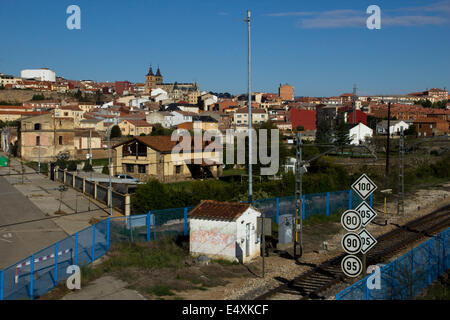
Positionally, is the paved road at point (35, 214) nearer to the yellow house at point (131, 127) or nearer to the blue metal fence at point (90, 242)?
the blue metal fence at point (90, 242)

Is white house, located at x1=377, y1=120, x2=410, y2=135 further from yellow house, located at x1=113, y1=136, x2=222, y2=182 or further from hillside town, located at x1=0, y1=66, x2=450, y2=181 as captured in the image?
yellow house, located at x1=113, y1=136, x2=222, y2=182

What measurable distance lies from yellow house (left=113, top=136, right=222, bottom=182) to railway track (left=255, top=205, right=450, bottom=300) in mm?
20312

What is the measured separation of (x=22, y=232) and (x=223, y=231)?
9.13 m

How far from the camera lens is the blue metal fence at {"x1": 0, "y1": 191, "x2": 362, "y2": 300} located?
35.7 ft

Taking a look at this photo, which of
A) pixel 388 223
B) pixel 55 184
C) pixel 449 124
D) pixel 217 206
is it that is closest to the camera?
pixel 217 206

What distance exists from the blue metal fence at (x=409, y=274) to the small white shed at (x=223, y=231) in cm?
540

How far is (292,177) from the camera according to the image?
88.1ft

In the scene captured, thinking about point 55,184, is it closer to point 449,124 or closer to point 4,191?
point 4,191

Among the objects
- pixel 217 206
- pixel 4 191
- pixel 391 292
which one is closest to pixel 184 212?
pixel 217 206

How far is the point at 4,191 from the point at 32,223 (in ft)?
35.4

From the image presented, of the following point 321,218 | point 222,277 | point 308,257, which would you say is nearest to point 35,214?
point 222,277

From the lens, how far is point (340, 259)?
15539 millimetres

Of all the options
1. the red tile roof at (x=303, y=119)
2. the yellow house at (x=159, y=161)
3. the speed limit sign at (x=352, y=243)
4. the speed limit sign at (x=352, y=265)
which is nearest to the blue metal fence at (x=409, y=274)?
the speed limit sign at (x=352, y=265)

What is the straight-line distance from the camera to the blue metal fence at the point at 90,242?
35.7 ft
